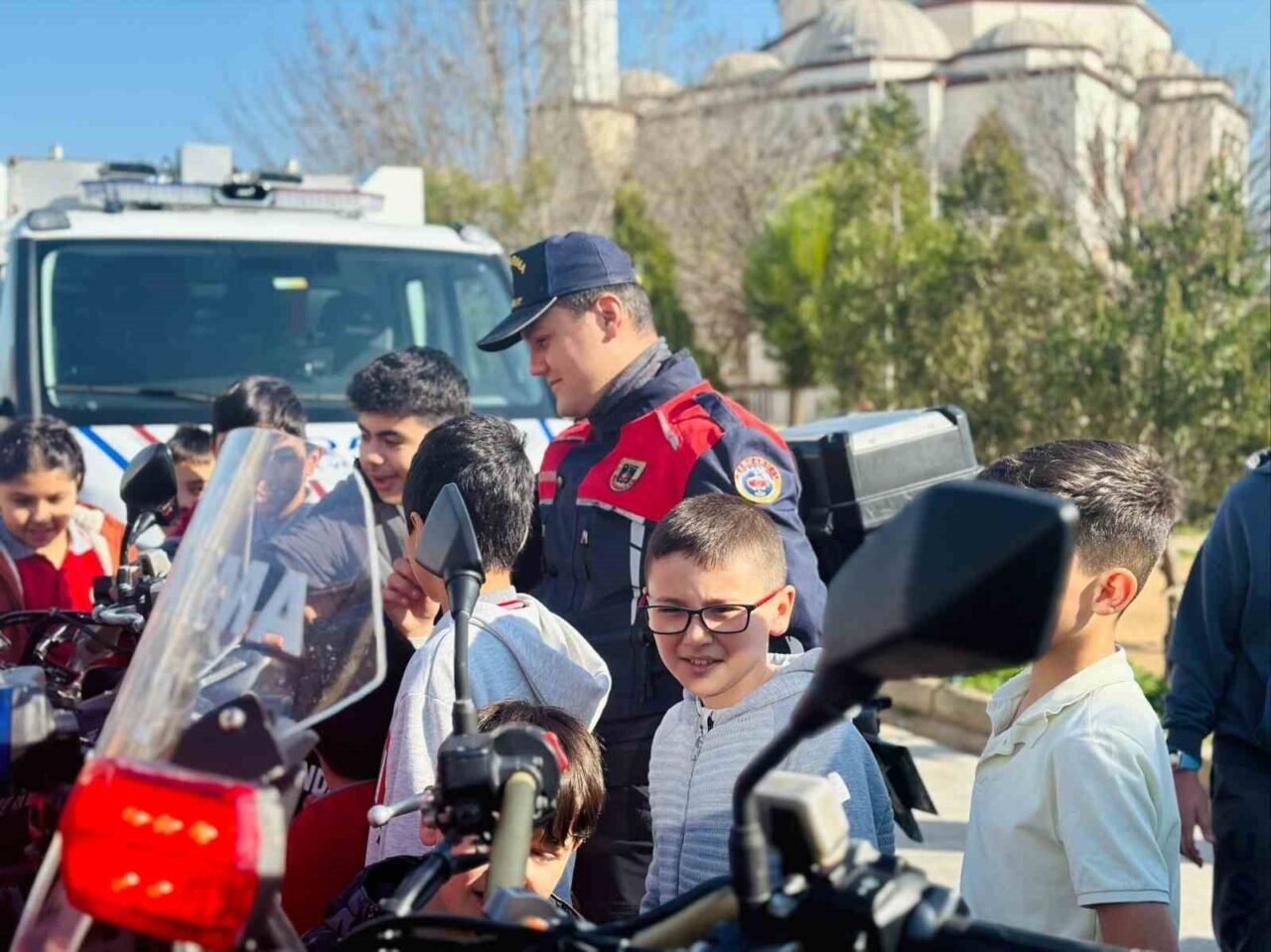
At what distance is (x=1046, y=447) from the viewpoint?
2.73 m

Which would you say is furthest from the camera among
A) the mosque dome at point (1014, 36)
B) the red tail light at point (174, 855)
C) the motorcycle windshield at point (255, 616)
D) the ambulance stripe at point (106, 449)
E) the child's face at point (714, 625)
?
the mosque dome at point (1014, 36)

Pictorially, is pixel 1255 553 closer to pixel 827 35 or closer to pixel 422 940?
pixel 422 940

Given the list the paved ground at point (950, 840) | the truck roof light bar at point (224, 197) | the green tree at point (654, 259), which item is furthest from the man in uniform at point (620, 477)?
the green tree at point (654, 259)

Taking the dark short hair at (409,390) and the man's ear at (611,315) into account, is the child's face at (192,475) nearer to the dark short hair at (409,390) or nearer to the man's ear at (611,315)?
the dark short hair at (409,390)

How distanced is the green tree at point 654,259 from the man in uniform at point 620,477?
79.1ft

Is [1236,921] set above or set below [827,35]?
below

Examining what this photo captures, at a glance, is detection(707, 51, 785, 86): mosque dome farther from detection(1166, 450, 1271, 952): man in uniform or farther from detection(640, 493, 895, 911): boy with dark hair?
detection(640, 493, 895, 911): boy with dark hair

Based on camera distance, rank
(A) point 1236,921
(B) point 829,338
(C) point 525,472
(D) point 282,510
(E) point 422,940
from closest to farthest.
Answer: (E) point 422,940 → (D) point 282,510 → (C) point 525,472 → (A) point 1236,921 → (B) point 829,338

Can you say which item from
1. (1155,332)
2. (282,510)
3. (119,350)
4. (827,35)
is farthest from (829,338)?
(827,35)

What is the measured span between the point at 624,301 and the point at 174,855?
2.71 m

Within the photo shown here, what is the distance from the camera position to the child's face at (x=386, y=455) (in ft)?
13.8

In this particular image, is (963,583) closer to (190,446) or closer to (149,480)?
(149,480)

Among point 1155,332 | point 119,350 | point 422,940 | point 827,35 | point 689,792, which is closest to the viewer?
point 422,940

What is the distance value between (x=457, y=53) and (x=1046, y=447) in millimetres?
24464
